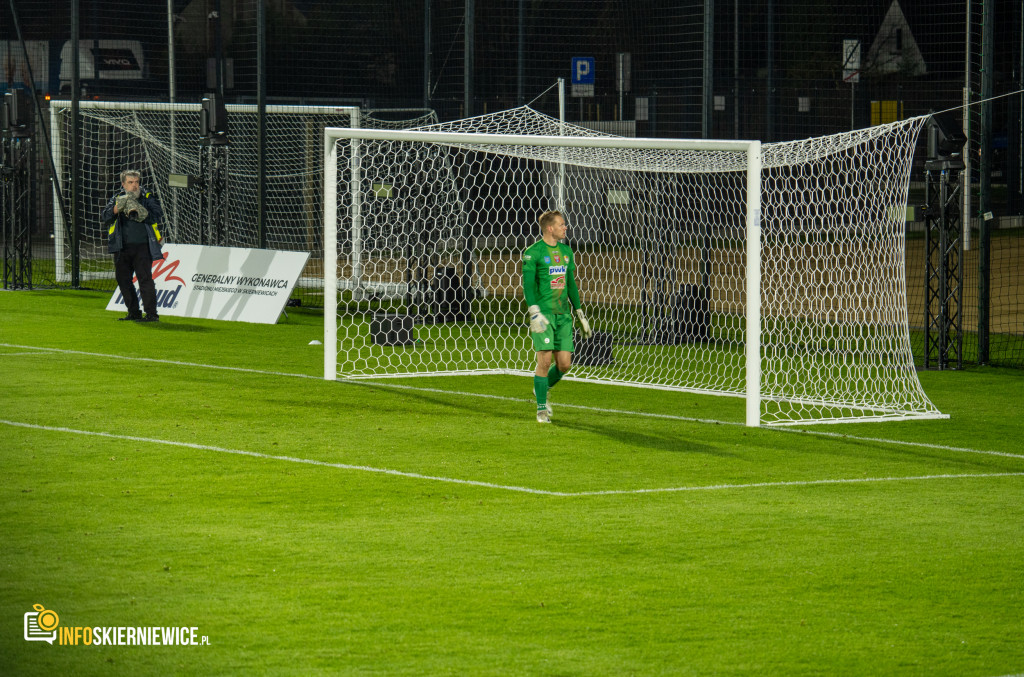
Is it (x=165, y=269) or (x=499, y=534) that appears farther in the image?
(x=165, y=269)

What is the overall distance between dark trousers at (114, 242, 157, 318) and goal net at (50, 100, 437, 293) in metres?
4.35

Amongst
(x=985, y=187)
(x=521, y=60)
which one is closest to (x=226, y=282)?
(x=521, y=60)

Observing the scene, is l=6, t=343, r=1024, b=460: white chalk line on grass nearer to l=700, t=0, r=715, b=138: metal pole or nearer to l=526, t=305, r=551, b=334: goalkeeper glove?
l=526, t=305, r=551, b=334: goalkeeper glove

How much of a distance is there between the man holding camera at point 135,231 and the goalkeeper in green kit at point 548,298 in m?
7.92

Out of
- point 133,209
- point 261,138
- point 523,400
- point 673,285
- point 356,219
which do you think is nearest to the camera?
point 523,400

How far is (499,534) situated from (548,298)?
4.03 metres

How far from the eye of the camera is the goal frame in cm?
1082

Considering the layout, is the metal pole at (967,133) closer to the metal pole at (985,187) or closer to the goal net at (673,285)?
the metal pole at (985,187)

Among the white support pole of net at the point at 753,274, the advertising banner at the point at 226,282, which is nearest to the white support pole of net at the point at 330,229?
the white support pole of net at the point at 753,274

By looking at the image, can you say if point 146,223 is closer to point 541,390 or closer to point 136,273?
point 136,273

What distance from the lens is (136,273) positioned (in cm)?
1769

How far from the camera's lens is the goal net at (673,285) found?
39.7 ft

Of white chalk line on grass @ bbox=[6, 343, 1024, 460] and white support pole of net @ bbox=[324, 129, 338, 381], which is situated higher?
white support pole of net @ bbox=[324, 129, 338, 381]

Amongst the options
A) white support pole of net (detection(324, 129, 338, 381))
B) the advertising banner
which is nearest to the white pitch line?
white support pole of net (detection(324, 129, 338, 381))
